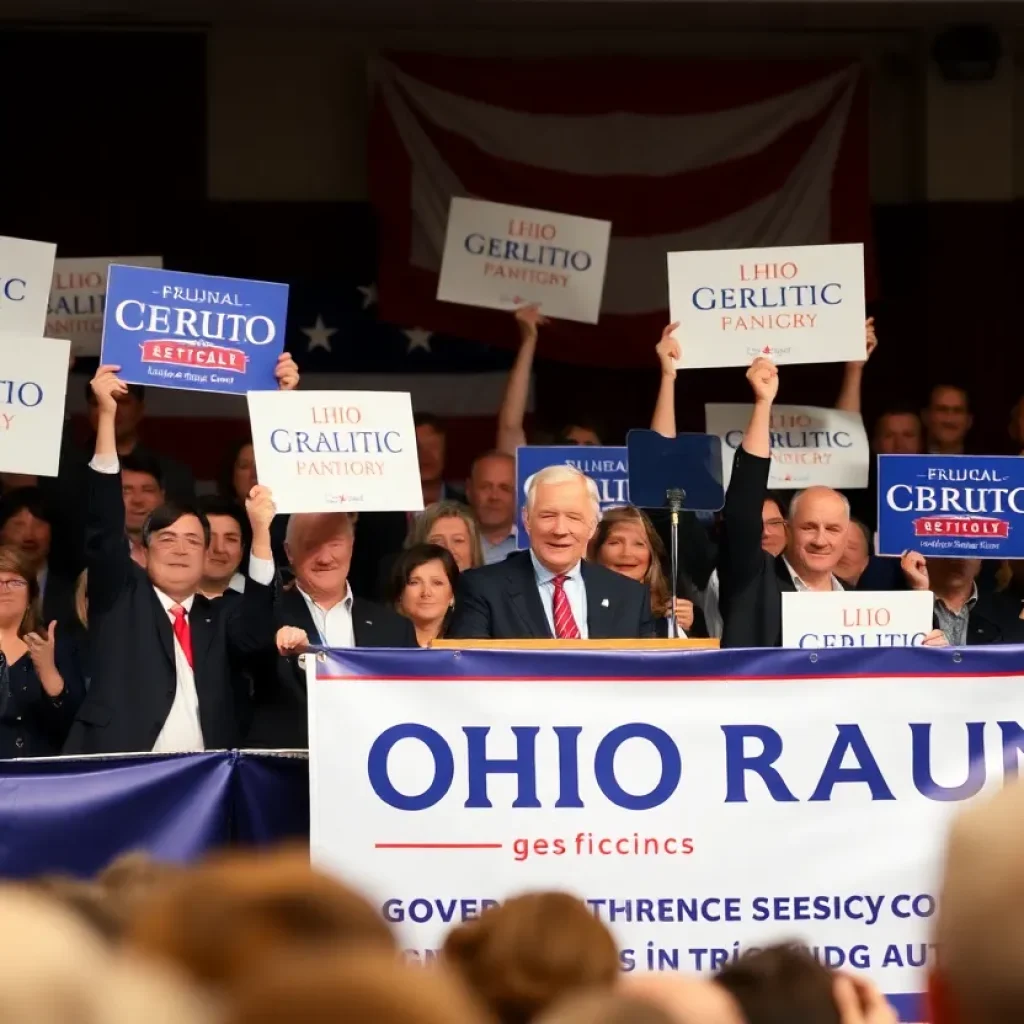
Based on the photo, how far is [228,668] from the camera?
5.72 meters

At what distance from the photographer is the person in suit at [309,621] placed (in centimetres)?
563

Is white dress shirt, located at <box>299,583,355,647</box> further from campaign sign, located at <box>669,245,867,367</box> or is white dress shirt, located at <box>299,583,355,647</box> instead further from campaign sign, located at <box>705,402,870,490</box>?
campaign sign, located at <box>705,402,870,490</box>

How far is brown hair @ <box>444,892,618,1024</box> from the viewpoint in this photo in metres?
2.07

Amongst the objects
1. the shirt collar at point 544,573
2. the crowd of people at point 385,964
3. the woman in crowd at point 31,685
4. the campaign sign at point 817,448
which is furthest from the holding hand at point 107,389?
the crowd of people at point 385,964

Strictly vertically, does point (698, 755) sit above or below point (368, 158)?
below

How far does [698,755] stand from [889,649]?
545mm

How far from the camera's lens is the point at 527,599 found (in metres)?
5.80

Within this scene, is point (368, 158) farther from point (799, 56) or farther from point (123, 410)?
point (123, 410)

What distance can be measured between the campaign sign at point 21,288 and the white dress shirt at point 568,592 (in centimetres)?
207

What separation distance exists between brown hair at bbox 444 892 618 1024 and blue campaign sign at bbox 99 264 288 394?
434 cm

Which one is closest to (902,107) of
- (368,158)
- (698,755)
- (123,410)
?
(368,158)

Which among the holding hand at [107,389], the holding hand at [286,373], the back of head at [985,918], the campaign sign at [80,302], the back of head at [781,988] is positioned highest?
the campaign sign at [80,302]

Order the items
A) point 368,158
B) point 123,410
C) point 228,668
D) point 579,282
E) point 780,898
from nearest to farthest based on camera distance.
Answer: point 780,898, point 228,668, point 123,410, point 579,282, point 368,158

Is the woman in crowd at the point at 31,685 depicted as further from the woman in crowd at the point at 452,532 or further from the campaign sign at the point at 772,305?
the campaign sign at the point at 772,305
